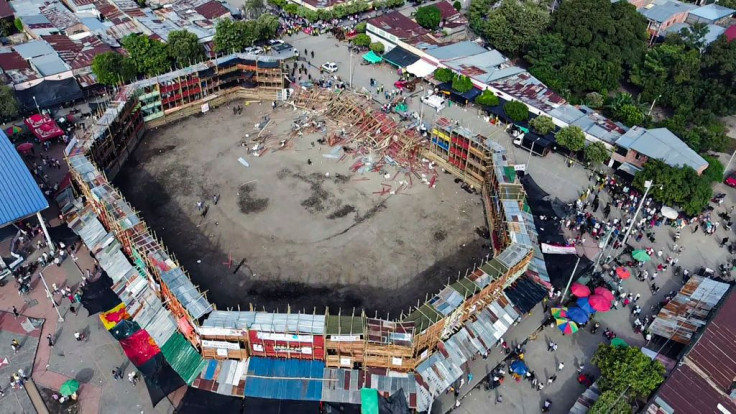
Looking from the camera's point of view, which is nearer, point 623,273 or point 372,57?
point 623,273

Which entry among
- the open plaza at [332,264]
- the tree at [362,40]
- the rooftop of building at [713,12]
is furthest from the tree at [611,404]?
the rooftop of building at [713,12]

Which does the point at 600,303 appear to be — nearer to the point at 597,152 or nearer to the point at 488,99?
the point at 597,152

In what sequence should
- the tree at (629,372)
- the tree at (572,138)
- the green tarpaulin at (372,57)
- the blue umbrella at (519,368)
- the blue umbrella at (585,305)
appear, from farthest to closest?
the green tarpaulin at (372,57) → the tree at (572,138) → the blue umbrella at (585,305) → the blue umbrella at (519,368) → the tree at (629,372)

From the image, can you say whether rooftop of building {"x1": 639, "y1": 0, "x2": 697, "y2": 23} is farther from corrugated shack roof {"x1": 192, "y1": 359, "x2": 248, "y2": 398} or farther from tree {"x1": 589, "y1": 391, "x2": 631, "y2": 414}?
corrugated shack roof {"x1": 192, "y1": 359, "x2": 248, "y2": 398}

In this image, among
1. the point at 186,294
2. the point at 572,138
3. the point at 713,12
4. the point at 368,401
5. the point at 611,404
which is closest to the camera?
the point at 611,404

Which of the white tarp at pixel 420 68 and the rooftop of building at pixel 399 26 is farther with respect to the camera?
the rooftop of building at pixel 399 26

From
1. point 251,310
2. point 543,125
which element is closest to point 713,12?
point 543,125

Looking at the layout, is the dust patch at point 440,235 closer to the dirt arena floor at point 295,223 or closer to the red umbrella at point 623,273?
the dirt arena floor at point 295,223

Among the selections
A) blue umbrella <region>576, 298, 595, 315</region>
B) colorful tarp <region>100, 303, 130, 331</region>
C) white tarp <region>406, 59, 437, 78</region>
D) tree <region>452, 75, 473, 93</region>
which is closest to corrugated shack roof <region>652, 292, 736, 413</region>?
blue umbrella <region>576, 298, 595, 315</region>
